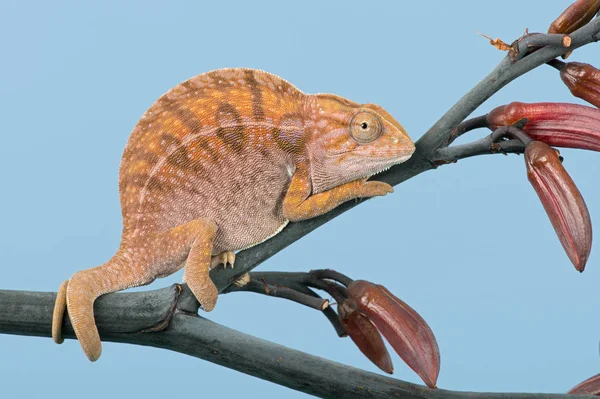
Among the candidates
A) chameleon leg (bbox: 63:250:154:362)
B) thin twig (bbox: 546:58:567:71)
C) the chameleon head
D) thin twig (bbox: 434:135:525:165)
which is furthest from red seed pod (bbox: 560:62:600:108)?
chameleon leg (bbox: 63:250:154:362)

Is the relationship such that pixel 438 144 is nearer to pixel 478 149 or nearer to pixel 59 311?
pixel 478 149

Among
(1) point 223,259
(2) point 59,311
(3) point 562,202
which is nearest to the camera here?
(3) point 562,202

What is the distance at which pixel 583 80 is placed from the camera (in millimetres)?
1240

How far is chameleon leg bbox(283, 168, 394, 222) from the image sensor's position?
1.29 meters

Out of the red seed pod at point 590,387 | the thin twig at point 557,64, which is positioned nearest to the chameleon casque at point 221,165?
the thin twig at point 557,64

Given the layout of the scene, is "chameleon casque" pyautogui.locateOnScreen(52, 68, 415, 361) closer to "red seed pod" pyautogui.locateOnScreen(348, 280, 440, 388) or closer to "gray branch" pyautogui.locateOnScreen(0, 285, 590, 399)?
"gray branch" pyautogui.locateOnScreen(0, 285, 590, 399)

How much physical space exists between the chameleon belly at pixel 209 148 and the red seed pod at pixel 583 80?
1.44 feet

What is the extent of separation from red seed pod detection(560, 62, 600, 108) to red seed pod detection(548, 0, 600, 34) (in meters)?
0.06

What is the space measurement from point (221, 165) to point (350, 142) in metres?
0.22

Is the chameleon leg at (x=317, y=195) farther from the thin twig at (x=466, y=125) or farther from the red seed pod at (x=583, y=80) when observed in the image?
the red seed pod at (x=583, y=80)

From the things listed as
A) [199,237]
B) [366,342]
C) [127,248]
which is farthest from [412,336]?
[127,248]

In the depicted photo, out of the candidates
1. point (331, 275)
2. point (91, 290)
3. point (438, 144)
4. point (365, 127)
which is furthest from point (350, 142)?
point (91, 290)

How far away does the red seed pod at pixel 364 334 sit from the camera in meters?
1.40

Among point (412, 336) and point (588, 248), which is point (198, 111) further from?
point (588, 248)
